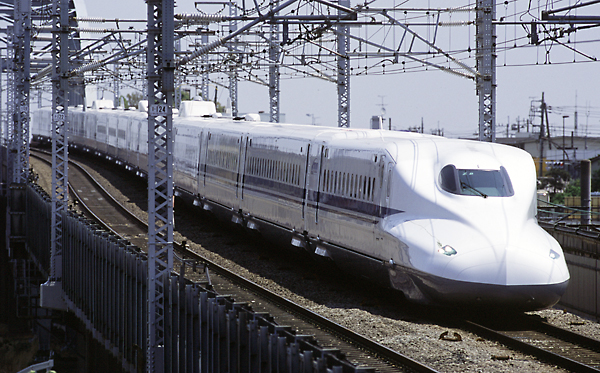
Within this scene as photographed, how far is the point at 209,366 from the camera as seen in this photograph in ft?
43.2

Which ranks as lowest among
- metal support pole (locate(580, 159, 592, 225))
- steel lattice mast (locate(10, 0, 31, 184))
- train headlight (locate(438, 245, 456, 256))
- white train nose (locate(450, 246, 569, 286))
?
white train nose (locate(450, 246, 569, 286))

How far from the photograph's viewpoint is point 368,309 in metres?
16.6

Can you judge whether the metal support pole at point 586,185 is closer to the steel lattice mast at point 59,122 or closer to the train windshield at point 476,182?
the train windshield at point 476,182

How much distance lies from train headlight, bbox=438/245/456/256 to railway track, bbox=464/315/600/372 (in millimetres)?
1313

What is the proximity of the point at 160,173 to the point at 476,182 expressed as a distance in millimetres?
5857

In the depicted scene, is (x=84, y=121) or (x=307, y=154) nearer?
(x=307, y=154)

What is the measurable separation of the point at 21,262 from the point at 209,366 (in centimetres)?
2801

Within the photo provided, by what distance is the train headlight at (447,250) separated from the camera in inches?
574

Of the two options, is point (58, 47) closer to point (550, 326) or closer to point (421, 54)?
point (421, 54)

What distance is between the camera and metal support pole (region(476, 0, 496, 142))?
2319 cm

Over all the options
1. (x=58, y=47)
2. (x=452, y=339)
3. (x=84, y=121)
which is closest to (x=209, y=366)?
(x=452, y=339)

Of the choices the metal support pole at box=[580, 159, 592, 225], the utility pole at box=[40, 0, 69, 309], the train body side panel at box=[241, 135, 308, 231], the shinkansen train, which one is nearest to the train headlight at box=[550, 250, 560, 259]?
the shinkansen train

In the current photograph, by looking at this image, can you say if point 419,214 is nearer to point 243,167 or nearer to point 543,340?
point 543,340

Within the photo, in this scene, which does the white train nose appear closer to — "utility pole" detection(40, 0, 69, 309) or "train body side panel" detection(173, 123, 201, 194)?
"utility pole" detection(40, 0, 69, 309)
